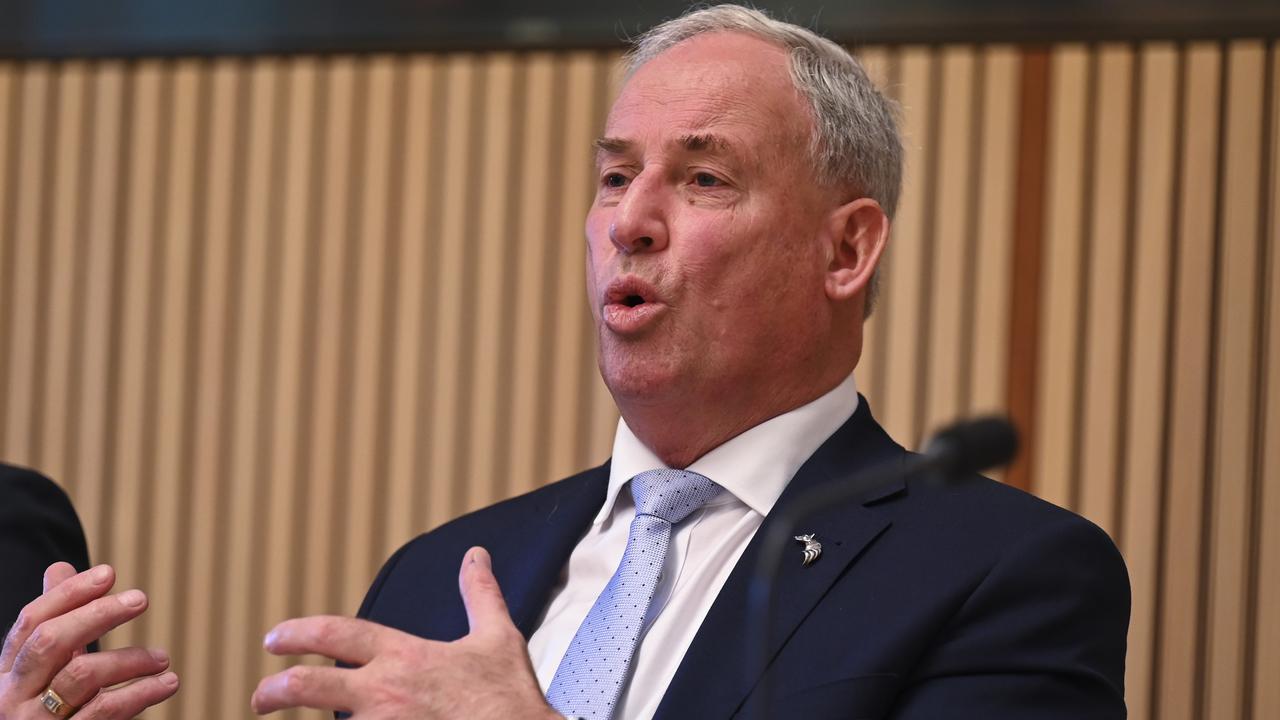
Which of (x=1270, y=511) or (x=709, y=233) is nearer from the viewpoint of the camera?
(x=709, y=233)

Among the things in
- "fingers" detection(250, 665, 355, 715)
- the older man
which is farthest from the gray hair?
"fingers" detection(250, 665, 355, 715)

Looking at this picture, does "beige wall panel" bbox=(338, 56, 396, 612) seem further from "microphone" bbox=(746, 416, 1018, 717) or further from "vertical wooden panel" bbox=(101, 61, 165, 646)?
"microphone" bbox=(746, 416, 1018, 717)

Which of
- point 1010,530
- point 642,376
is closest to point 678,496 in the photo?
point 642,376

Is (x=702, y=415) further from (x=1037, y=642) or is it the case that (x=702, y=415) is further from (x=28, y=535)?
(x=28, y=535)

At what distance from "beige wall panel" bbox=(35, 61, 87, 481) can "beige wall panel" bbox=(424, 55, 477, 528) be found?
889 millimetres

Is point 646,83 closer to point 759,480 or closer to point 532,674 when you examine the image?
point 759,480

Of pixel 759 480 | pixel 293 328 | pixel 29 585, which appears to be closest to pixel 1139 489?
pixel 759 480

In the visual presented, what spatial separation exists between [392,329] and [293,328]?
235 millimetres

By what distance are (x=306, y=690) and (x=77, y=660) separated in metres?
0.44

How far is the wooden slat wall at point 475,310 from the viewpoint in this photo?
3.27 metres

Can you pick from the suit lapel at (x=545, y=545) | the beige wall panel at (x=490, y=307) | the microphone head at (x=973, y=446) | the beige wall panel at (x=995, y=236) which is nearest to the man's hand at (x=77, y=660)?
the suit lapel at (x=545, y=545)

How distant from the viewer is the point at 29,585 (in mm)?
2225

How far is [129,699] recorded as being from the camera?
6.13ft

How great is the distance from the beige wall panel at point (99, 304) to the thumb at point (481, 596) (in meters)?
2.27
